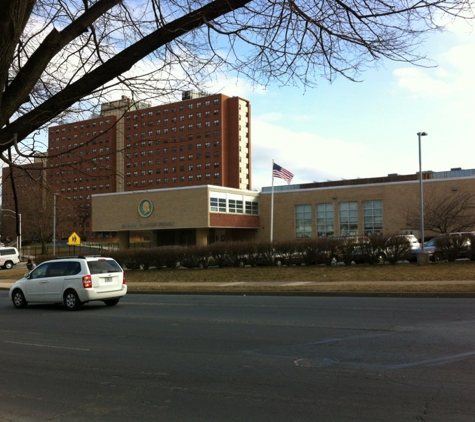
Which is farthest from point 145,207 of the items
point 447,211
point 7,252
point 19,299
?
point 19,299

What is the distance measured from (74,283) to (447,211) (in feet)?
120

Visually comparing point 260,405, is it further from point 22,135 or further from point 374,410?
point 22,135

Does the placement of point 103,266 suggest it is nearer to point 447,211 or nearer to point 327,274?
point 327,274

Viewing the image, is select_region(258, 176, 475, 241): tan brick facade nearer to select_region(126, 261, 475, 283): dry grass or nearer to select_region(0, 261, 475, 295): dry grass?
select_region(126, 261, 475, 283): dry grass

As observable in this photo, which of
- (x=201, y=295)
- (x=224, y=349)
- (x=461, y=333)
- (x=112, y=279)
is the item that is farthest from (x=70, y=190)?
(x=201, y=295)

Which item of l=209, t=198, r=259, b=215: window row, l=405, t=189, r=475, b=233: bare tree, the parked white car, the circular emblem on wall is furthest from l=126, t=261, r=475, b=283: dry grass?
the circular emblem on wall

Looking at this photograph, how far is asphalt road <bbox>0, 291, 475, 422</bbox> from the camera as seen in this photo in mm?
5434

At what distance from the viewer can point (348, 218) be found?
56.7 m

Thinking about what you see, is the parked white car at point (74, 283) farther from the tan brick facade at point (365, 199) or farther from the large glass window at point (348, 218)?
the large glass window at point (348, 218)

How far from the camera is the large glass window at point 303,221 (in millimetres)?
58875

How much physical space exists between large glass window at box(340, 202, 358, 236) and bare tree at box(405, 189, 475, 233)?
7.47m

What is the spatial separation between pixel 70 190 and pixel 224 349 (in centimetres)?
410

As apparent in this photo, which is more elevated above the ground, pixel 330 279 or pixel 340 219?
pixel 340 219

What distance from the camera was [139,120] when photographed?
5207mm
